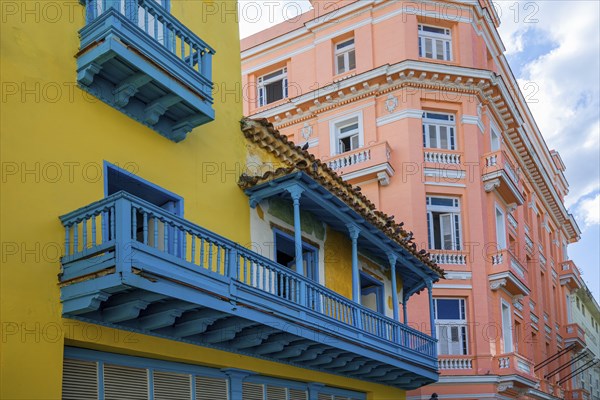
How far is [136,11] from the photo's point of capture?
35.0ft

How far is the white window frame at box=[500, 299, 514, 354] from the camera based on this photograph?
2552cm

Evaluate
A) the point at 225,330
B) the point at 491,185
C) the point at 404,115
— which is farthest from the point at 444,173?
the point at 225,330

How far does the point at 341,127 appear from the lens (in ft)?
88.7

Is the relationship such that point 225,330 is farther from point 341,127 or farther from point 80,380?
point 341,127

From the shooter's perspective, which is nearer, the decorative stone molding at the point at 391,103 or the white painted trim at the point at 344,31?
the decorative stone molding at the point at 391,103

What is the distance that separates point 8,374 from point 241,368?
4362 mm

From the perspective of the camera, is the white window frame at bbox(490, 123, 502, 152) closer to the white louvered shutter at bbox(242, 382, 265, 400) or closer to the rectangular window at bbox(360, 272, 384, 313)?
the rectangular window at bbox(360, 272, 384, 313)

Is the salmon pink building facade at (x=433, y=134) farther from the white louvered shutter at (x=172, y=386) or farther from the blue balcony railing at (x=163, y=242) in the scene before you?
the white louvered shutter at (x=172, y=386)

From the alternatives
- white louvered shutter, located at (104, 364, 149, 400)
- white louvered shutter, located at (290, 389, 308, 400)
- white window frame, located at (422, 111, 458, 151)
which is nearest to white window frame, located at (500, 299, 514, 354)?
white window frame, located at (422, 111, 458, 151)

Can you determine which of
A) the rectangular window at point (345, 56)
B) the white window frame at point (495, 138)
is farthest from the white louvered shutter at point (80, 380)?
the white window frame at point (495, 138)

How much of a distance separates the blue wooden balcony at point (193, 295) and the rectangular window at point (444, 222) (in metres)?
11.0

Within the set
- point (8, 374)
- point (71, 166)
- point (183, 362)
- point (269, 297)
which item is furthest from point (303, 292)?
point (8, 374)

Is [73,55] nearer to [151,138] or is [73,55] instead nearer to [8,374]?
[151,138]

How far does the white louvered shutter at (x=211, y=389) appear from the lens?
1130 centimetres
